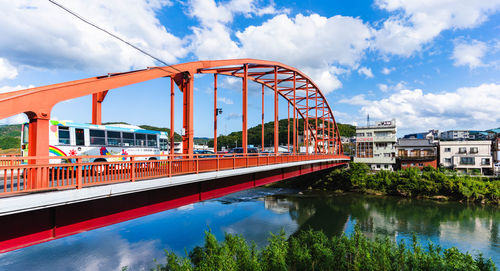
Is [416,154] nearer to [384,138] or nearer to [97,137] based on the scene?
[384,138]

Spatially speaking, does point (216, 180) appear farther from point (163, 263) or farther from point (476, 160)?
point (476, 160)

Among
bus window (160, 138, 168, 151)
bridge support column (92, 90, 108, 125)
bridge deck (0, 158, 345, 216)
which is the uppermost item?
bridge support column (92, 90, 108, 125)

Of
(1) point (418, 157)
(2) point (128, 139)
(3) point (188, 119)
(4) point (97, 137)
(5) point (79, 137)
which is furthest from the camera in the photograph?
(1) point (418, 157)

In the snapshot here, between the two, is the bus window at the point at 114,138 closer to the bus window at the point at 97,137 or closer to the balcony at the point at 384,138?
the bus window at the point at 97,137

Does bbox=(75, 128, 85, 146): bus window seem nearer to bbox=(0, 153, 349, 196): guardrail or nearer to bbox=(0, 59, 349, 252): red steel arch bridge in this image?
bbox=(0, 153, 349, 196): guardrail

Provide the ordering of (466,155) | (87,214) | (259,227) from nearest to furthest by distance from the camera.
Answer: (87,214) < (259,227) < (466,155)

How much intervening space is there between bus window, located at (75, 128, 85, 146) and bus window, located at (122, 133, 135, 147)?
2.64 m

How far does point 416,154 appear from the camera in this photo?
4934 cm

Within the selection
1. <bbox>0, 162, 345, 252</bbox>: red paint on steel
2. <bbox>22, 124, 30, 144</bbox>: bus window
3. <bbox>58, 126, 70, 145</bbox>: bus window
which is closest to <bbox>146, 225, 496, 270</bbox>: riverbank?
<bbox>0, 162, 345, 252</bbox>: red paint on steel

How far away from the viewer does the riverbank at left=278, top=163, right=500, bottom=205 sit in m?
32.9

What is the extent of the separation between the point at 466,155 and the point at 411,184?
19.0 metres

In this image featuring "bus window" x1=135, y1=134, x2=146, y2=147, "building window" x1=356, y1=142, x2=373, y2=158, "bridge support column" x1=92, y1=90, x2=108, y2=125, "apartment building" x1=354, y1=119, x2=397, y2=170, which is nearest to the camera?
"bridge support column" x1=92, y1=90, x2=108, y2=125

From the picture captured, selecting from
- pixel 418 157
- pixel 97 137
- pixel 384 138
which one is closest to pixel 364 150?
pixel 384 138

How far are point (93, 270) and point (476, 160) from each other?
57077mm
